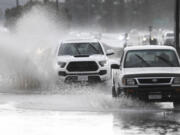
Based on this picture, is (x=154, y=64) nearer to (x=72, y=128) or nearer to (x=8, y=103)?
(x=8, y=103)

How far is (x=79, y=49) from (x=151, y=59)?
639 cm

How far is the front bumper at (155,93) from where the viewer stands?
17.5 metres

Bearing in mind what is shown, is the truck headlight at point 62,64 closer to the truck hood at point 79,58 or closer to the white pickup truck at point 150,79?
the truck hood at point 79,58

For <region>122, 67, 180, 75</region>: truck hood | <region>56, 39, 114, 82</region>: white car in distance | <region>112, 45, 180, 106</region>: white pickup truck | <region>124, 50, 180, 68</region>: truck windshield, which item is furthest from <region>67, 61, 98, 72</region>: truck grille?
<region>122, 67, 180, 75</region>: truck hood

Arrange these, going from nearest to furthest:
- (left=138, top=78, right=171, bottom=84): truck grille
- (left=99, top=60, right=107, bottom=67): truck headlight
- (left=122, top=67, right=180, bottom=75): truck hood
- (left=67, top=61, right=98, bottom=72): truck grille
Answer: (left=138, top=78, right=171, bottom=84): truck grille, (left=122, top=67, right=180, bottom=75): truck hood, (left=67, top=61, right=98, bottom=72): truck grille, (left=99, top=60, right=107, bottom=67): truck headlight

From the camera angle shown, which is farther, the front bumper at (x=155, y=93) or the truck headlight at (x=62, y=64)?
the truck headlight at (x=62, y=64)

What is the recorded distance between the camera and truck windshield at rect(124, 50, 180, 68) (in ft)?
62.3

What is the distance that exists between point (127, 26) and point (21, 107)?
180229mm

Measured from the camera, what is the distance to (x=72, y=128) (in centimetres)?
1425

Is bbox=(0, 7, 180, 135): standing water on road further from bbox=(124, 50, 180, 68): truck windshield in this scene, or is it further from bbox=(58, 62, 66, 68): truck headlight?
bbox=(124, 50, 180, 68): truck windshield

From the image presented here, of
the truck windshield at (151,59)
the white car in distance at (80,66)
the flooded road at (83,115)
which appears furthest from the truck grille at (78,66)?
the truck windshield at (151,59)

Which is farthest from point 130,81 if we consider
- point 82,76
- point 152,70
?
point 82,76

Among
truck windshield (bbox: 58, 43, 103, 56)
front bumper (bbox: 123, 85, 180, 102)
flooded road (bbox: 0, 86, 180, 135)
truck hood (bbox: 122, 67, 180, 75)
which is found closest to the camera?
flooded road (bbox: 0, 86, 180, 135)

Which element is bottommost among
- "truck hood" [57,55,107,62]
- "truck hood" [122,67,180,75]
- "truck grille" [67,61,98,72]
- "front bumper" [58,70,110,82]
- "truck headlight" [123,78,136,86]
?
"front bumper" [58,70,110,82]
